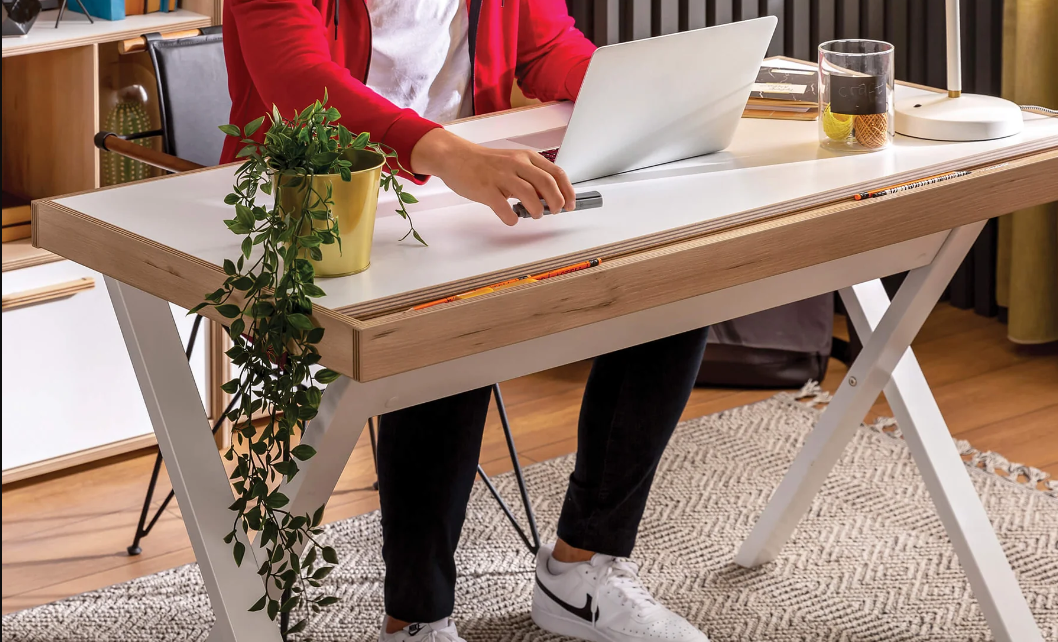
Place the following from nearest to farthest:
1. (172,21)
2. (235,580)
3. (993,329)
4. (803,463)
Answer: (235,580) < (803,463) < (172,21) < (993,329)

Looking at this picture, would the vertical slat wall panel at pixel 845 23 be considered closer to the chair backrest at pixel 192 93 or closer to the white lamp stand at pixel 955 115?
the chair backrest at pixel 192 93

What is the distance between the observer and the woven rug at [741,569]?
1.84m

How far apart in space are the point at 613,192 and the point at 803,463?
70 centimetres

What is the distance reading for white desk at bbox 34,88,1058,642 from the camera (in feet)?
3.50

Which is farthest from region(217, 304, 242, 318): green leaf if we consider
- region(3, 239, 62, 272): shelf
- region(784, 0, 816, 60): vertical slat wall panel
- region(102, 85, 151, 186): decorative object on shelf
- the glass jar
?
region(784, 0, 816, 60): vertical slat wall panel

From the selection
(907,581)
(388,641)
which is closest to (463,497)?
(388,641)

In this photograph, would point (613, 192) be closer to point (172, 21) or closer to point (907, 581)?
point (907, 581)

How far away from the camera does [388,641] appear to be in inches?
63.6

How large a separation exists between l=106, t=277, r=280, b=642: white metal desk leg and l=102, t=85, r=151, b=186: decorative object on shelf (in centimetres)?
118

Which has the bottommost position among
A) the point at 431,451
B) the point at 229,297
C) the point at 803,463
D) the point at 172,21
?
the point at 803,463

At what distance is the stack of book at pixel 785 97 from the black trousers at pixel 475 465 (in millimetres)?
304

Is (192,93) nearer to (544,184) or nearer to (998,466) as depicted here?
(544,184)

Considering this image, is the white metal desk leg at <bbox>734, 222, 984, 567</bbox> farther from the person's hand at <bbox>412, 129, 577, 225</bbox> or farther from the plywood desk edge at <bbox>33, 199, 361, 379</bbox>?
the plywood desk edge at <bbox>33, 199, 361, 379</bbox>

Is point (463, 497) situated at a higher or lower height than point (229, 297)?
lower
